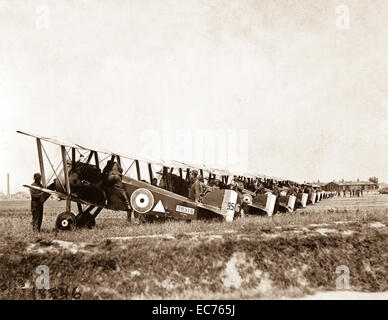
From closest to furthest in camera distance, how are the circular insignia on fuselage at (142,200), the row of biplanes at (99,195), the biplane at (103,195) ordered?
the row of biplanes at (99,195), the biplane at (103,195), the circular insignia on fuselage at (142,200)

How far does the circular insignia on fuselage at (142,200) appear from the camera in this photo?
39.5ft

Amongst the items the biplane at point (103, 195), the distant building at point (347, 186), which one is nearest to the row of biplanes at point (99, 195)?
the biplane at point (103, 195)

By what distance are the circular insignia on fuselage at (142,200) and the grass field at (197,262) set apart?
7.19ft

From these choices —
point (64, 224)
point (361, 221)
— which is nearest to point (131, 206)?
point (64, 224)

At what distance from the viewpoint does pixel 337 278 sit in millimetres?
8422

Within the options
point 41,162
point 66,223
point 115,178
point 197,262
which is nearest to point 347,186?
point 115,178

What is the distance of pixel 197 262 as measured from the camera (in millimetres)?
8133

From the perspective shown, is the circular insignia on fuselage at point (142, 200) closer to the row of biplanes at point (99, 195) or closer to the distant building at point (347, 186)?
the row of biplanes at point (99, 195)

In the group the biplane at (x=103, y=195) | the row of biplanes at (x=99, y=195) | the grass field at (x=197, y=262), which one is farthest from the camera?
the biplane at (x=103, y=195)

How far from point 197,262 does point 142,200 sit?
4331 millimetres

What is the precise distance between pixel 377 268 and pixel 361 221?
2787 millimetres

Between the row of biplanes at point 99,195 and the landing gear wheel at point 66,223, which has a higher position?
the row of biplanes at point 99,195

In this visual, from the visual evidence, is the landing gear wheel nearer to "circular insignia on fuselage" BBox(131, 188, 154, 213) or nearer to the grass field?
the grass field

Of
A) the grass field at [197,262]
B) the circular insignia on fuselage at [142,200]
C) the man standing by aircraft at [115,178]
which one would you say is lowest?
the grass field at [197,262]
